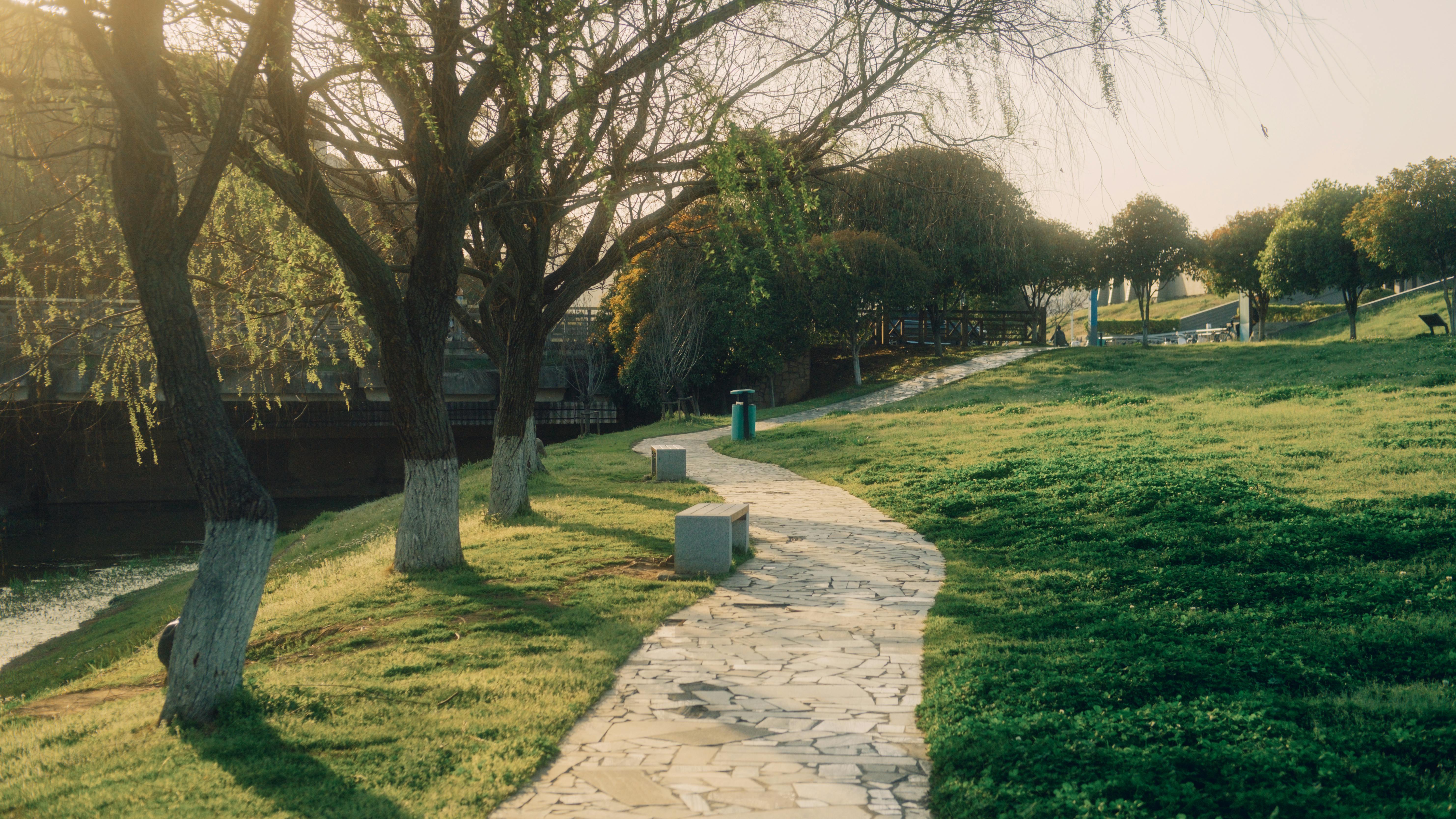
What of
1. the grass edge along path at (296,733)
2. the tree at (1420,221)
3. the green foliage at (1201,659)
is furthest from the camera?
the tree at (1420,221)

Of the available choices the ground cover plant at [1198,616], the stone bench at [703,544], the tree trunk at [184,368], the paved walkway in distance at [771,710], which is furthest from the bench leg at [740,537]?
the tree trunk at [184,368]

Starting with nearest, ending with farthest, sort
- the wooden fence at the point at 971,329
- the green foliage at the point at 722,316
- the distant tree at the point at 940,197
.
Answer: the distant tree at the point at 940,197 < the green foliage at the point at 722,316 < the wooden fence at the point at 971,329

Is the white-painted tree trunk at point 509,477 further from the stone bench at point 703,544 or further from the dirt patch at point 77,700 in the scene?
the dirt patch at point 77,700

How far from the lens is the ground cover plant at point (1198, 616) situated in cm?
399

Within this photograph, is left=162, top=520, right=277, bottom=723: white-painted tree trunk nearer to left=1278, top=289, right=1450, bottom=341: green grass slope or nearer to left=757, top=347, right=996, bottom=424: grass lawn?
left=757, top=347, right=996, bottom=424: grass lawn

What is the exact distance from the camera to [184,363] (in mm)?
5227

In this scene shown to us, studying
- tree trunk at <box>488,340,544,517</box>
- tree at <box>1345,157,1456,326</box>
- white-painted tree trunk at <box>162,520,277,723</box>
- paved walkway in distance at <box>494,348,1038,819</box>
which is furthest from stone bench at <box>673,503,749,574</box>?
tree at <box>1345,157,1456,326</box>

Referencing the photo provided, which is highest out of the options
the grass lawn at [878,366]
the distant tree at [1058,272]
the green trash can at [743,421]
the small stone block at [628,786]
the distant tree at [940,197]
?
the distant tree at [1058,272]

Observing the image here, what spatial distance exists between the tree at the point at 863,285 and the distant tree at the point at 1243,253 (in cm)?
1550

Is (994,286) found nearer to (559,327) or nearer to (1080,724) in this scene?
(559,327)

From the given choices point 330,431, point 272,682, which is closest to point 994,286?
A: point 330,431

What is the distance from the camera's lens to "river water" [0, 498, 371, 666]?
13633mm


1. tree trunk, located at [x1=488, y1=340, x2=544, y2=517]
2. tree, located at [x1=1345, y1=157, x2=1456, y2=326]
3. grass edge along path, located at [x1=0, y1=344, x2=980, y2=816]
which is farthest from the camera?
tree, located at [x1=1345, y1=157, x2=1456, y2=326]

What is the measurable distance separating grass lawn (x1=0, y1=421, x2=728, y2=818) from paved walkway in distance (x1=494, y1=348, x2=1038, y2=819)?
30cm
